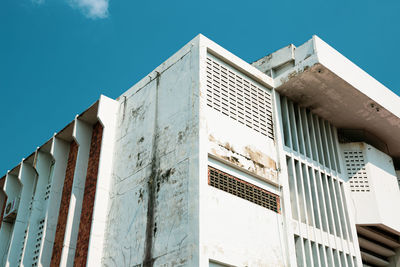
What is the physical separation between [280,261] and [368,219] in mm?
4872

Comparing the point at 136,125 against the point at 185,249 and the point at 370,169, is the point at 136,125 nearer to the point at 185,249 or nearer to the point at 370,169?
the point at 185,249

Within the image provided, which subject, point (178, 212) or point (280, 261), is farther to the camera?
point (280, 261)

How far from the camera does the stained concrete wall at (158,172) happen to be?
11398 mm

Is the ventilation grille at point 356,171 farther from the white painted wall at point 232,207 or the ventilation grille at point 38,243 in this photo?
the ventilation grille at point 38,243

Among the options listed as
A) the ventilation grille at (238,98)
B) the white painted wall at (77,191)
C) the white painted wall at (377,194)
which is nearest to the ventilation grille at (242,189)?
the ventilation grille at (238,98)

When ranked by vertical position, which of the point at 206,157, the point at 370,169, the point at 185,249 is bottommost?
the point at 185,249

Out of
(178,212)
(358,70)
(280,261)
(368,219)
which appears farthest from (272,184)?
(358,70)

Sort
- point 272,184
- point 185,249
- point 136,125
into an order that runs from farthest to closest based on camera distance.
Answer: point 136,125 → point 272,184 → point 185,249

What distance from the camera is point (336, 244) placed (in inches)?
557

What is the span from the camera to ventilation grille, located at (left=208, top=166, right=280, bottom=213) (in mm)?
11953

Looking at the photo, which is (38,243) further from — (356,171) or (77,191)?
(356,171)

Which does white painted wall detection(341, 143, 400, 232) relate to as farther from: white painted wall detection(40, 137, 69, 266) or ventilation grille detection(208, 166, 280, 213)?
white painted wall detection(40, 137, 69, 266)

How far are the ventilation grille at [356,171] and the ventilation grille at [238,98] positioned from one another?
404 centimetres

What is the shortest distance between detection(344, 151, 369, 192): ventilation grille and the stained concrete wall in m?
7.11
